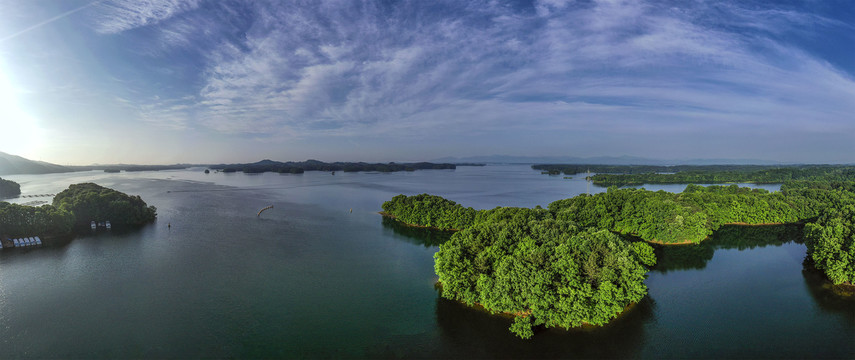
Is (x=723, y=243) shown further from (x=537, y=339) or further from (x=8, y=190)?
(x=8, y=190)

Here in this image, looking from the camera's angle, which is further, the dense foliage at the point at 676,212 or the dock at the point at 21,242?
the dense foliage at the point at 676,212

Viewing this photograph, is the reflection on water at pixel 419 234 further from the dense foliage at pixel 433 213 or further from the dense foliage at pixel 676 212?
Result: the dense foliage at pixel 676 212

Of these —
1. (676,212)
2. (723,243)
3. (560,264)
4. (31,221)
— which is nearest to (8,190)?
(31,221)

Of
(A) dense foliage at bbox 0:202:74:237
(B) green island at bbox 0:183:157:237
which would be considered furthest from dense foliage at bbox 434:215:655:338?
(B) green island at bbox 0:183:157:237

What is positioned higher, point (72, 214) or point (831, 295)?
point (72, 214)

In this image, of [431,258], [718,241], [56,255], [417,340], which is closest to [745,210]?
[718,241]

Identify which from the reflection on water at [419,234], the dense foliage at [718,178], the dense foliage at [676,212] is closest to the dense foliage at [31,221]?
the reflection on water at [419,234]
